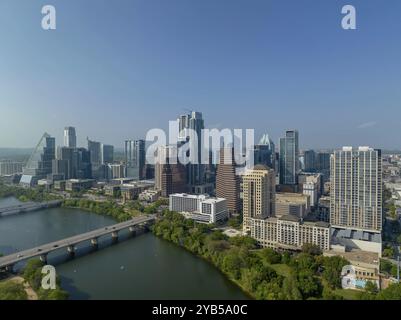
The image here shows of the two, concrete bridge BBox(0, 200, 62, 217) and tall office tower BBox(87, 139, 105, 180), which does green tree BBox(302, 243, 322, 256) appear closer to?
concrete bridge BBox(0, 200, 62, 217)

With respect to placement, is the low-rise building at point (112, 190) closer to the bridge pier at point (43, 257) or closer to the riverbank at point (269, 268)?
the riverbank at point (269, 268)

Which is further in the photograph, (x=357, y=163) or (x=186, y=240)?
(x=357, y=163)

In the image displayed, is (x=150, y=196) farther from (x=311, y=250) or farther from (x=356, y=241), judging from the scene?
(x=356, y=241)

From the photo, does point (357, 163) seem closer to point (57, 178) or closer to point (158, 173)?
point (158, 173)

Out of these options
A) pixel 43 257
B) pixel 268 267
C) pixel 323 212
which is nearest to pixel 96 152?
pixel 43 257

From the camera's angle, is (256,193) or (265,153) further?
(265,153)

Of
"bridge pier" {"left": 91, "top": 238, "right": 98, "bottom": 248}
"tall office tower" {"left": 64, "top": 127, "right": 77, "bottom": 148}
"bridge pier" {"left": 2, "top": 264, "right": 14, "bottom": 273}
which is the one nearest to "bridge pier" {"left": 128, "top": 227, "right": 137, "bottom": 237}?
"bridge pier" {"left": 91, "top": 238, "right": 98, "bottom": 248}

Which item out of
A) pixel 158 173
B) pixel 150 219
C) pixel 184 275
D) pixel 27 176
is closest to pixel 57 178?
pixel 27 176

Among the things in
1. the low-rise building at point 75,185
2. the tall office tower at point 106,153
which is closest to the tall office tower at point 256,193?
the low-rise building at point 75,185
